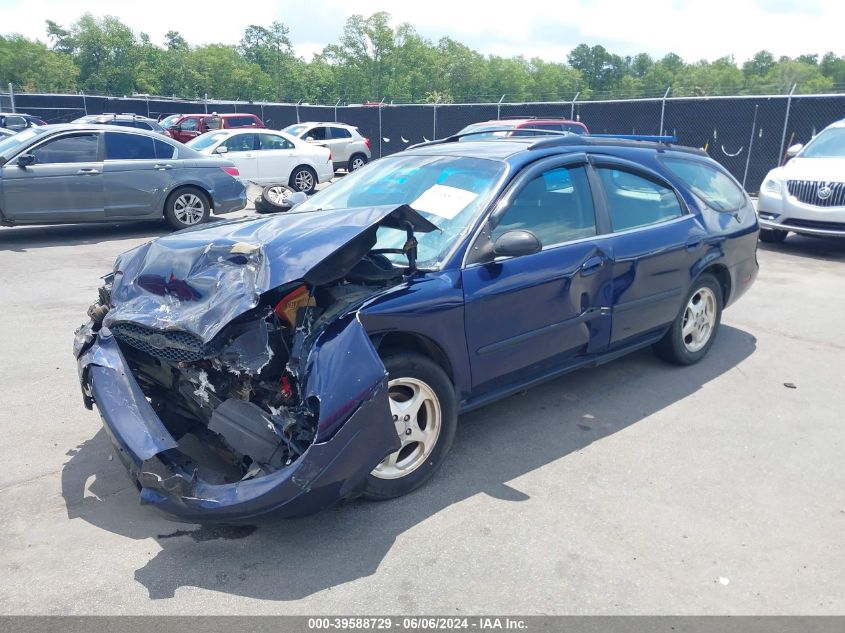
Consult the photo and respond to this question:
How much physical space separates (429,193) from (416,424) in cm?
147

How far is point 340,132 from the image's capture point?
2161 cm

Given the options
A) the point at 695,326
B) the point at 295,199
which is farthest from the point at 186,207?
the point at 695,326

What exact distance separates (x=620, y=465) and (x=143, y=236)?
9331mm

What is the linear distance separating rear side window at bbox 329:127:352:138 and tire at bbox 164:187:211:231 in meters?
10.8

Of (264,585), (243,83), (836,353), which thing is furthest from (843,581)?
(243,83)

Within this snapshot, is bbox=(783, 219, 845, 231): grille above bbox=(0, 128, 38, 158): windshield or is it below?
below

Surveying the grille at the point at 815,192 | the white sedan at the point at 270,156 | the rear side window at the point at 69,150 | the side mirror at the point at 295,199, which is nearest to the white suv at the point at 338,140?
the white sedan at the point at 270,156

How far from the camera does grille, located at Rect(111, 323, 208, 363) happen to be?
310 cm

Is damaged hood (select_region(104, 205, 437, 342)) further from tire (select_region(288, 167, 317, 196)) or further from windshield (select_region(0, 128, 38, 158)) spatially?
tire (select_region(288, 167, 317, 196))

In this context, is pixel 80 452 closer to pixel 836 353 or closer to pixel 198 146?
pixel 836 353

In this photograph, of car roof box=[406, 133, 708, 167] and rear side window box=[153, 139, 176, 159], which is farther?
rear side window box=[153, 139, 176, 159]

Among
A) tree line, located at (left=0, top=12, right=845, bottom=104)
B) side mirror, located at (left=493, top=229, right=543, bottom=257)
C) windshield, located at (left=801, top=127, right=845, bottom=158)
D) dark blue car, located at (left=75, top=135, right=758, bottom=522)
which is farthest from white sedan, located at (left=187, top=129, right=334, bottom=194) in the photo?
tree line, located at (left=0, top=12, right=845, bottom=104)

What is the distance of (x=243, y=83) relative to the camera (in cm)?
7525

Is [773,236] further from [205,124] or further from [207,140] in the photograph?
[205,124]
